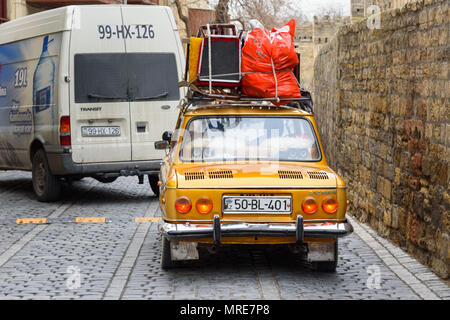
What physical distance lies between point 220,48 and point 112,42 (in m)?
4.29

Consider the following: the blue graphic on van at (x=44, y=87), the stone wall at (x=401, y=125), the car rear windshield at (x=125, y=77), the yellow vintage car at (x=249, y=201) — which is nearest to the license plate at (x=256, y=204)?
the yellow vintage car at (x=249, y=201)

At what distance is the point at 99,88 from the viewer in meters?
12.7

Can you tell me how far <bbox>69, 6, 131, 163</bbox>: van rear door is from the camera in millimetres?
12648

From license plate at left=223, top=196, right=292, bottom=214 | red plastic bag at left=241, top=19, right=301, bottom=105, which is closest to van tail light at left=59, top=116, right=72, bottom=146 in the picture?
red plastic bag at left=241, top=19, right=301, bottom=105

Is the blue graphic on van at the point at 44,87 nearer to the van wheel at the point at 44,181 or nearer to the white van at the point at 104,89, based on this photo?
the white van at the point at 104,89

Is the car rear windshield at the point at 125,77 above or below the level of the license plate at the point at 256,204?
above

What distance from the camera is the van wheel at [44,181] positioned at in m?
13.2

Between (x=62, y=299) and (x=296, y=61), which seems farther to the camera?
(x=296, y=61)

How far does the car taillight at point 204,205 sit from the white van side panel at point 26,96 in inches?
238

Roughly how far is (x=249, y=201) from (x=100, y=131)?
6014 millimetres

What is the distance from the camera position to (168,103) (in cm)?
1302

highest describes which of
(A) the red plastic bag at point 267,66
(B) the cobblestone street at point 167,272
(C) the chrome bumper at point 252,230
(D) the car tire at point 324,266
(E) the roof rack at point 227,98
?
(A) the red plastic bag at point 267,66
